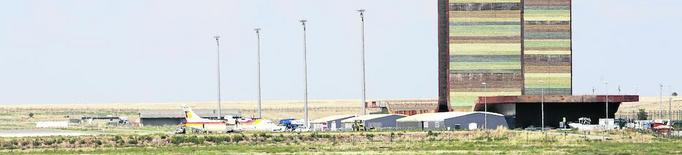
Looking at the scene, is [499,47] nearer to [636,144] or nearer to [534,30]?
[534,30]

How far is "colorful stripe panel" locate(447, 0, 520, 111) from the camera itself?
16125 centimetres

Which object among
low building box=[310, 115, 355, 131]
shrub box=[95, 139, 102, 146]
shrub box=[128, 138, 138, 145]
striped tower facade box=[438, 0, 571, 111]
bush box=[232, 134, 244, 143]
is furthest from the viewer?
low building box=[310, 115, 355, 131]

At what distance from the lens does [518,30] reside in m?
163

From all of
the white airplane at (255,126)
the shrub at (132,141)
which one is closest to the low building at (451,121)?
the white airplane at (255,126)

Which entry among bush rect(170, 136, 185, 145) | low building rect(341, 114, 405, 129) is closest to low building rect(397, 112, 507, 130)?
low building rect(341, 114, 405, 129)

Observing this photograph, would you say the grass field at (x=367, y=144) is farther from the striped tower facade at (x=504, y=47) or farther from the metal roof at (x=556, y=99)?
the striped tower facade at (x=504, y=47)

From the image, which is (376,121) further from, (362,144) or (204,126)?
(362,144)

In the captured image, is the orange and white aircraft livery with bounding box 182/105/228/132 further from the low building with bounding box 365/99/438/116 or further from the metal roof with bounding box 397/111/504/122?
the low building with bounding box 365/99/438/116

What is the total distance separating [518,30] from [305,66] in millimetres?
23618

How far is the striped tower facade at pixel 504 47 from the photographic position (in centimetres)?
16162

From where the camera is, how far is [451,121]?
6122 inches

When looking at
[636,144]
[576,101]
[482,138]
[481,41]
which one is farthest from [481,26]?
[636,144]

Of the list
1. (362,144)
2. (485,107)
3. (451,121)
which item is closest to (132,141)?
(362,144)

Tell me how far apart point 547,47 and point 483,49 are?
24.4 ft
